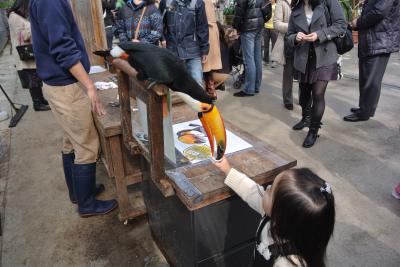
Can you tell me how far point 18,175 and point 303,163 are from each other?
3001mm

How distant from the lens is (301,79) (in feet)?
11.8

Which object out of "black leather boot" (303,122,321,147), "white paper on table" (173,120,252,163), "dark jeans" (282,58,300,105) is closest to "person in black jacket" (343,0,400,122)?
"dark jeans" (282,58,300,105)

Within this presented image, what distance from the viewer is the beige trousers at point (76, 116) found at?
231cm

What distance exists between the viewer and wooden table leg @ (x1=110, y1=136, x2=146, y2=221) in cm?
233

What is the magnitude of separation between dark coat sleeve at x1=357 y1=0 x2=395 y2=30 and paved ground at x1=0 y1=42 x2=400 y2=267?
123 cm

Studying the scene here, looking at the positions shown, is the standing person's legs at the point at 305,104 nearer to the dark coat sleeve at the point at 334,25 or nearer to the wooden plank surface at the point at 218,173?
the dark coat sleeve at the point at 334,25

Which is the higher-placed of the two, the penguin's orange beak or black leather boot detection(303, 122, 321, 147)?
the penguin's orange beak

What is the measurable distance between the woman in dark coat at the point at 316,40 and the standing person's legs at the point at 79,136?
2.22 meters

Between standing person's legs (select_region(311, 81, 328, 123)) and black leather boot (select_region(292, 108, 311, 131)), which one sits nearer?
standing person's legs (select_region(311, 81, 328, 123))

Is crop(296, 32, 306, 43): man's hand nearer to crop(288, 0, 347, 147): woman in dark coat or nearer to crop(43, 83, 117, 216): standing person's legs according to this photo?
crop(288, 0, 347, 147): woman in dark coat

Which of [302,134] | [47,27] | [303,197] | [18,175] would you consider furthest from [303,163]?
[18,175]

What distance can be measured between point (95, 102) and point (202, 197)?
1.22 meters

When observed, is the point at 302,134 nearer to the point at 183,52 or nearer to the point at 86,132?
the point at 183,52

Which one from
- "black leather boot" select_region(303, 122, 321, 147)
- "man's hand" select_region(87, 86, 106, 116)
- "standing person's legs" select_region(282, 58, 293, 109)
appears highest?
"man's hand" select_region(87, 86, 106, 116)
